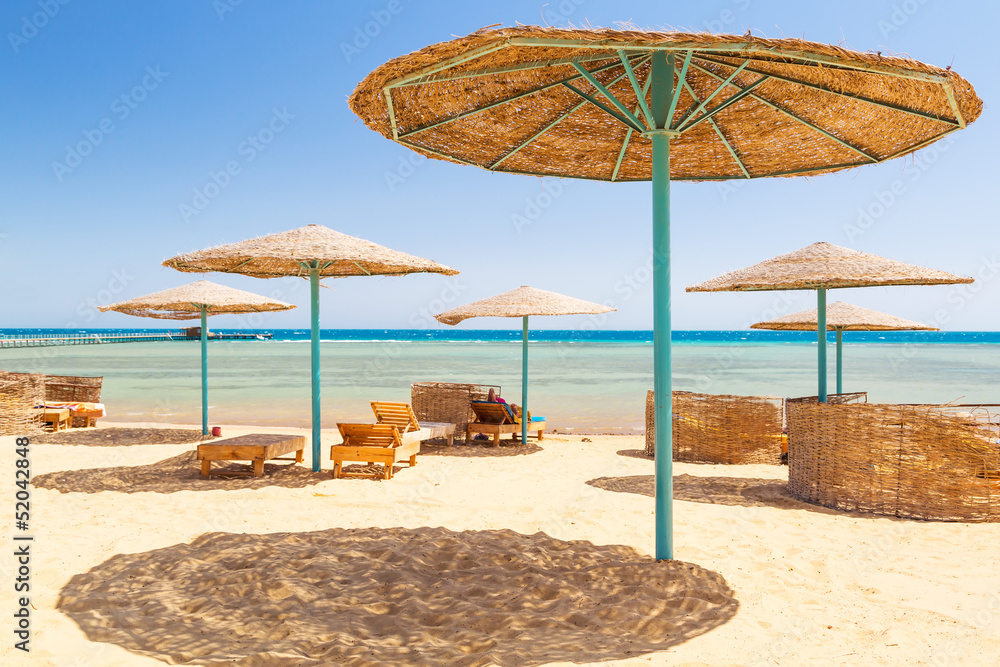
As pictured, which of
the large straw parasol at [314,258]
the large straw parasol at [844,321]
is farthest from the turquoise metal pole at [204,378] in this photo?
the large straw parasol at [844,321]

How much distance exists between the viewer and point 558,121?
4371 mm

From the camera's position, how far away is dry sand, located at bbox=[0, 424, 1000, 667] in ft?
9.16

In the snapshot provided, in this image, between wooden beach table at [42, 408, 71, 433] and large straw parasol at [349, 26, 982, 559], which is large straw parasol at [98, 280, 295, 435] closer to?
wooden beach table at [42, 408, 71, 433]

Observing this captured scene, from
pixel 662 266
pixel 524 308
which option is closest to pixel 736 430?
pixel 524 308

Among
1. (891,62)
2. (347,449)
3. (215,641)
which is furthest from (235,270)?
(891,62)

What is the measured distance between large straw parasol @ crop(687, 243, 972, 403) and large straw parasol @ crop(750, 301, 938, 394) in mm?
3394

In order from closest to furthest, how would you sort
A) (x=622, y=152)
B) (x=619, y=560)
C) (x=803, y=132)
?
(x=619, y=560), (x=803, y=132), (x=622, y=152)

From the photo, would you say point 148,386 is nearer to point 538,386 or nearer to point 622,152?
point 538,386

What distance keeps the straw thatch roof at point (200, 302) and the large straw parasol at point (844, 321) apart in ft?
29.2

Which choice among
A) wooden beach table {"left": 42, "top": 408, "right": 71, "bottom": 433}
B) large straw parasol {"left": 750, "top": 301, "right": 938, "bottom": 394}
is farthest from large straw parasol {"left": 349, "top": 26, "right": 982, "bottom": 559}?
wooden beach table {"left": 42, "top": 408, "right": 71, "bottom": 433}

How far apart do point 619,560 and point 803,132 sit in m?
3.26

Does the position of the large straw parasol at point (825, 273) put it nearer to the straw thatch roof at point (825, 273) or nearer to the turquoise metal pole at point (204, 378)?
the straw thatch roof at point (825, 273)

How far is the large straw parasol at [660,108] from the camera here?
9.07 feet

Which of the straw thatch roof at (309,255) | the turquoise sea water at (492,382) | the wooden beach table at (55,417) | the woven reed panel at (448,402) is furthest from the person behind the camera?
the turquoise sea water at (492,382)
